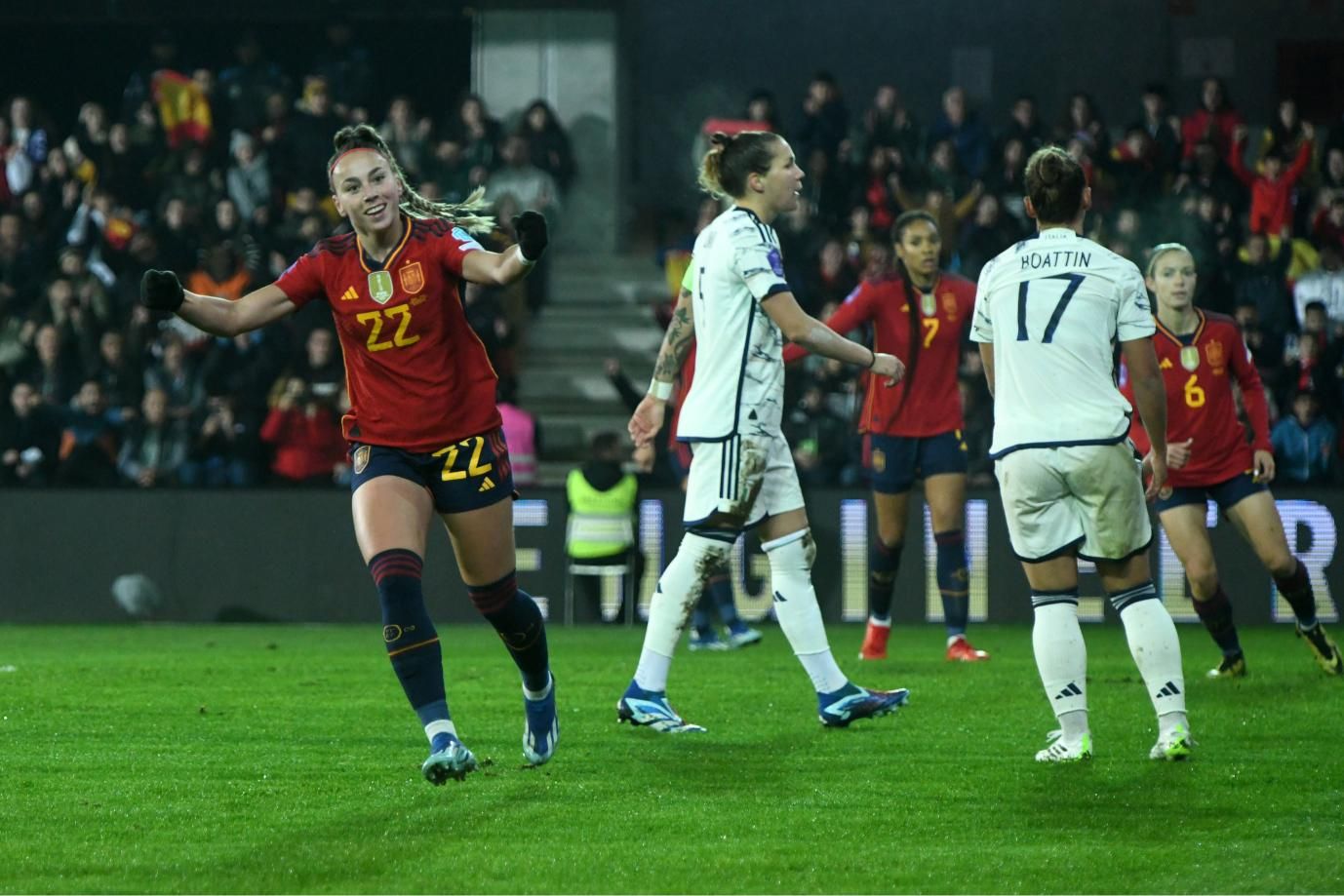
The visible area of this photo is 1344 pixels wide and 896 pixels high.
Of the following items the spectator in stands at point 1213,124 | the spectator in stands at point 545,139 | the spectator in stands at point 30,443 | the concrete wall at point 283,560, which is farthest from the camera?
→ the spectator in stands at point 545,139

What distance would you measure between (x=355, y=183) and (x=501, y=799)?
82.0 inches

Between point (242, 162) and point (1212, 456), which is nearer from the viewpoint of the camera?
point (1212, 456)

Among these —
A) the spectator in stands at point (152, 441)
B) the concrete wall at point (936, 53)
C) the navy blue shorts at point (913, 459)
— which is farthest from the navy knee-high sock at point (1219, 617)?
the concrete wall at point (936, 53)

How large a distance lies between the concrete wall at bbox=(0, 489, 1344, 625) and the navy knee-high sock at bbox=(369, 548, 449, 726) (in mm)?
8359

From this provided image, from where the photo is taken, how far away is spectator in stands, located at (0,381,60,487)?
16328 millimetres

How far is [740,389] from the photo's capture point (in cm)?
764

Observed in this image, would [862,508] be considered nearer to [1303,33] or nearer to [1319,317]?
[1319,317]

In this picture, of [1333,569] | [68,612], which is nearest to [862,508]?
[1333,569]

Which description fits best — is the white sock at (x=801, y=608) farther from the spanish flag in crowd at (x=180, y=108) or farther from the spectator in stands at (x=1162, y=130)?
the spanish flag in crowd at (x=180, y=108)

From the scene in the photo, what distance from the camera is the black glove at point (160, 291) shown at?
6.01 meters

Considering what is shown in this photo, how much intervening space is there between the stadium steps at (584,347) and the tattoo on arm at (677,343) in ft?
32.2

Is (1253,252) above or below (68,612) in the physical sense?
above

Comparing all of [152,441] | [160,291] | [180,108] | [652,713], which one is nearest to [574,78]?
[180,108]

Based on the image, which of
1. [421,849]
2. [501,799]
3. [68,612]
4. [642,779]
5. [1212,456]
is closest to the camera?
[421,849]
